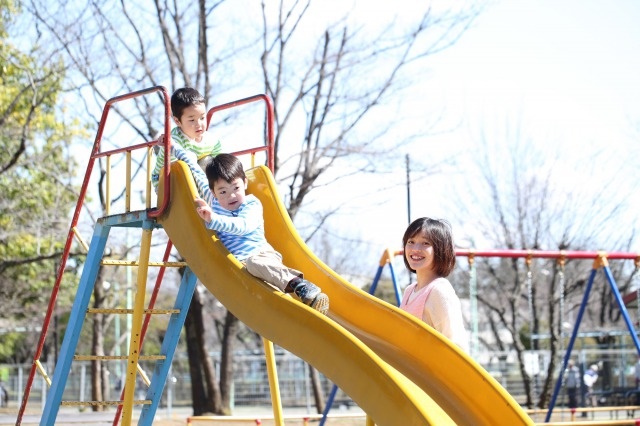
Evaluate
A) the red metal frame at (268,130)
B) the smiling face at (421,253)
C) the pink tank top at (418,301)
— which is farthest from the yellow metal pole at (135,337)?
the smiling face at (421,253)

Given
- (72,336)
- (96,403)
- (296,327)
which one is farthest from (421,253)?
(72,336)

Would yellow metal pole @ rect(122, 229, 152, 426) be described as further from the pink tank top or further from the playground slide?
the pink tank top

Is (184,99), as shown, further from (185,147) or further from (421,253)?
(421,253)

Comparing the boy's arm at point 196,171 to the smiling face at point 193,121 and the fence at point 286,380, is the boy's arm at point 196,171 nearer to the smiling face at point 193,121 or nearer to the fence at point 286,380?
the smiling face at point 193,121

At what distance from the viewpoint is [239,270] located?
5.53 meters

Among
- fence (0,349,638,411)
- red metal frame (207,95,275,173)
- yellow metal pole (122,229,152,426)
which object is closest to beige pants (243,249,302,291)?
yellow metal pole (122,229,152,426)

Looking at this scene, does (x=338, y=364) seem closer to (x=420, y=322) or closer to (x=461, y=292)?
(x=420, y=322)

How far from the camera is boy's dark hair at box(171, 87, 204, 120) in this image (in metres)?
6.27

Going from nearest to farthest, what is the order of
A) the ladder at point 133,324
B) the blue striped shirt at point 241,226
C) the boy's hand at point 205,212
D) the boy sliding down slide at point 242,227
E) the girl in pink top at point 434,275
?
1. the girl in pink top at point 434,275
2. the boy sliding down slide at point 242,227
3. the boy's hand at point 205,212
4. the blue striped shirt at point 241,226
5. the ladder at point 133,324

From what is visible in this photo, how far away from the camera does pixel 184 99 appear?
6.27 metres

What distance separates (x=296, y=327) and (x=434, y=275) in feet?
2.57

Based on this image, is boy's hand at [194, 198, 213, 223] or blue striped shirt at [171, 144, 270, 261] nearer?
boy's hand at [194, 198, 213, 223]

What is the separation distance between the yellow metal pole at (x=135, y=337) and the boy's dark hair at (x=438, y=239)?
74.0 inches

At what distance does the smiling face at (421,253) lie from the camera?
16.6ft
